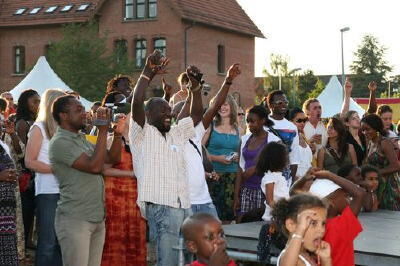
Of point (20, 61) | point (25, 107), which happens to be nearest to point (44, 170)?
point (25, 107)

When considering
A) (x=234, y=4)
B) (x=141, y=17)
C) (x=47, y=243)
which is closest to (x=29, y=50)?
(x=141, y=17)

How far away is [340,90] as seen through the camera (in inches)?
974

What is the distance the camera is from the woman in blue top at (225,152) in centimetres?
977

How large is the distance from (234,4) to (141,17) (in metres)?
7.78

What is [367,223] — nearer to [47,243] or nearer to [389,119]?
[47,243]

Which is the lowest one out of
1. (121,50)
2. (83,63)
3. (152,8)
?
(83,63)

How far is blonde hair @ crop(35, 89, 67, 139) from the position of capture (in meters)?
7.57

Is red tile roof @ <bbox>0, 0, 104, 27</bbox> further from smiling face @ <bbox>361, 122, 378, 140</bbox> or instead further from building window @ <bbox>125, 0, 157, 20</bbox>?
smiling face @ <bbox>361, 122, 378, 140</bbox>

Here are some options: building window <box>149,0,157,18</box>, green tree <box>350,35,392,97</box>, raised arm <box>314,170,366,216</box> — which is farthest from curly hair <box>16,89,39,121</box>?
green tree <box>350,35,392,97</box>

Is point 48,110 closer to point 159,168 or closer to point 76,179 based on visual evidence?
point 76,179

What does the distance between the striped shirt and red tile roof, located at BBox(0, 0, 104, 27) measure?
41.3 metres

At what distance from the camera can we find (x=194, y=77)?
7.72 meters

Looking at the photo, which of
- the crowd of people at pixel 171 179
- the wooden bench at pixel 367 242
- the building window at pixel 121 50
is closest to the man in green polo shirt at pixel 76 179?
the crowd of people at pixel 171 179

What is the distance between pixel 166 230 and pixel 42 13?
145 ft
